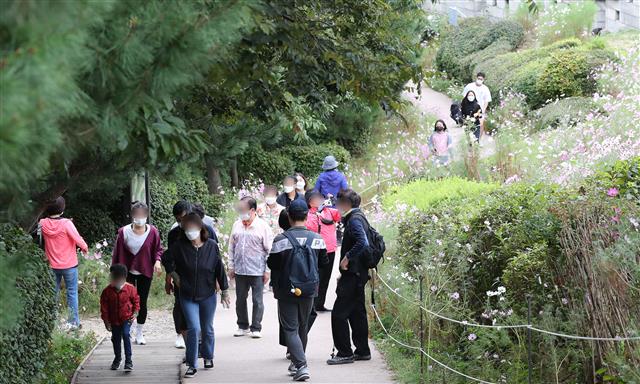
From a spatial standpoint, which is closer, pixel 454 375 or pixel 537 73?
pixel 454 375

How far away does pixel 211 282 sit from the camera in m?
9.85

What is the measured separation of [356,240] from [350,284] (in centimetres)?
45

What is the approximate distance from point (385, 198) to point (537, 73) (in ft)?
34.1

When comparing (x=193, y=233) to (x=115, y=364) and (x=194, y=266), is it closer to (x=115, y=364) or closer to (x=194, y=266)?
(x=194, y=266)

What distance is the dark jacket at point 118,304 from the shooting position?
9.98 meters

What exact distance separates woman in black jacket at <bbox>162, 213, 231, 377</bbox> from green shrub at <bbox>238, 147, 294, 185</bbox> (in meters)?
12.7

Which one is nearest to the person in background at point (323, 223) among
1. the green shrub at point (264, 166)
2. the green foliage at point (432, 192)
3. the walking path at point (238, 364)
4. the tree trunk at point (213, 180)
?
the walking path at point (238, 364)

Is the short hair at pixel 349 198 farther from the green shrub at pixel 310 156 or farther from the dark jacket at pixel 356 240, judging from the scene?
the green shrub at pixel 310 156

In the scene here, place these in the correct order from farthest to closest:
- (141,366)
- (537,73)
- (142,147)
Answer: (537,73) → (141,366) → (142,147)

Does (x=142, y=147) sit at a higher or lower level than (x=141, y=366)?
higher

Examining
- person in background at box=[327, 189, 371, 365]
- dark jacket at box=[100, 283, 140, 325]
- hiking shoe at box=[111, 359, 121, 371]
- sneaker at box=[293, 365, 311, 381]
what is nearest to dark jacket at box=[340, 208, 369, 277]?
person in background at box=[327, 189, 371, 365]

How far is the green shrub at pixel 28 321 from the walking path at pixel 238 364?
980mm

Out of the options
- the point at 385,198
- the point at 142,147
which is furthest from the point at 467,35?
the point at 142,147

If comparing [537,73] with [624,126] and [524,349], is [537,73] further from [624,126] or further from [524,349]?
[524,349]
